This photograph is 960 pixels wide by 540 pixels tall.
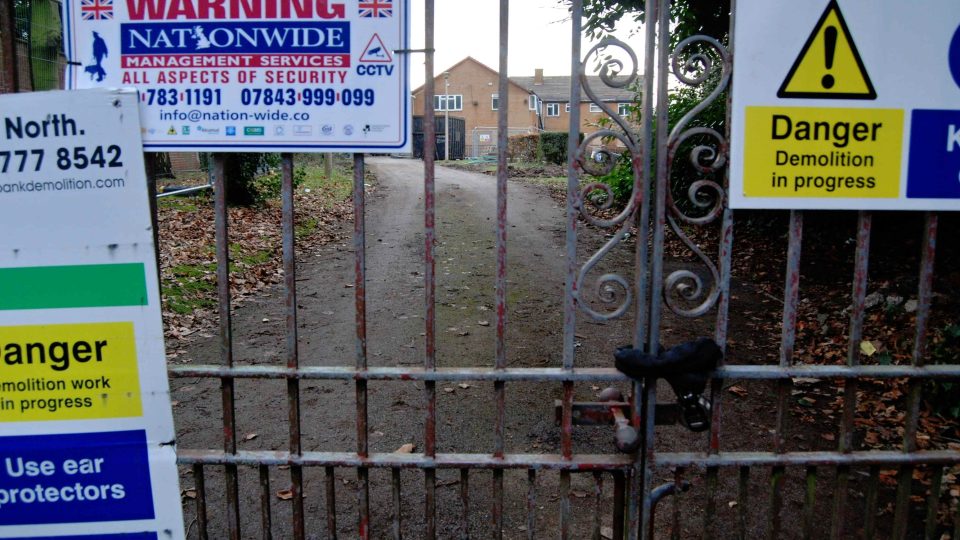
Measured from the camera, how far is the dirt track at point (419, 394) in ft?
12.1

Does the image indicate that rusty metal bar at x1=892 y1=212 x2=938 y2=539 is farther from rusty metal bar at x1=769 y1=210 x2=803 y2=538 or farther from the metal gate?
rusty metal bar at x1=769 y1=210 x2=803 y2=538

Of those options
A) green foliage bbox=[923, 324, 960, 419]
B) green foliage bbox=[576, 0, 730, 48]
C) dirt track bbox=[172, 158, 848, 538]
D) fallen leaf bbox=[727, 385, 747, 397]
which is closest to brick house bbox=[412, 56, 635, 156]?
green foliage bbox=[576, 0, 730, 48]

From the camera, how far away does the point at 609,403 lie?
104 inches

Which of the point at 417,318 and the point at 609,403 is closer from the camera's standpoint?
the point at 609,403

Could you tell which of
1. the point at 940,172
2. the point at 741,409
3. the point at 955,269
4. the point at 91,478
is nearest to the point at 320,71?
the point at 91,478

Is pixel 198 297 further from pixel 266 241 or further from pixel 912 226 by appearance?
pixel 912 226

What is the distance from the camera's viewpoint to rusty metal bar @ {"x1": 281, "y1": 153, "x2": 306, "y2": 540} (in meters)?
Result: 2.45

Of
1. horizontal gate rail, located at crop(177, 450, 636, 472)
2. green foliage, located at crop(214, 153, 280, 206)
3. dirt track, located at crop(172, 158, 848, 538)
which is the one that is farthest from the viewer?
green foliage, located at crop(214, 153, 280, 206)

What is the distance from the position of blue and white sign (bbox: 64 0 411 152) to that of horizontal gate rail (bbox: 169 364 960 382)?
80 centimetres

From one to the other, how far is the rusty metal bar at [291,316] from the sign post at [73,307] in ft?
1.38

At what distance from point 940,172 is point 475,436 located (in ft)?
9.98

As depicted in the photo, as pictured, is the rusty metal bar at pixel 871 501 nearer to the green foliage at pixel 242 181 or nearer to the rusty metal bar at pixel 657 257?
the rusty metal bar at pixel 657 257

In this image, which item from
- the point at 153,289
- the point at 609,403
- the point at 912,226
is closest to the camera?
the point at 153,289

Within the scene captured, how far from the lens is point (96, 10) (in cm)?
239
